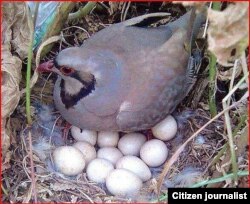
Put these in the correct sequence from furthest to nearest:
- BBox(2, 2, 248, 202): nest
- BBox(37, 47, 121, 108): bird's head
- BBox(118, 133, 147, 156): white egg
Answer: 1. BBox(118, 133, 147, 156): white egg
2. BBox(37, 47, 121, 108): bird's head
3. BBox(2, 2, 248, 202): nest

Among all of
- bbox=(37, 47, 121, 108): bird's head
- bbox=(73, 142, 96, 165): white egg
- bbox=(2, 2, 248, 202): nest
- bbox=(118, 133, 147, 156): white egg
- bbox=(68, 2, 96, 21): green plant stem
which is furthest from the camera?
bbox=(68, 2, 96, 21): green plant stem

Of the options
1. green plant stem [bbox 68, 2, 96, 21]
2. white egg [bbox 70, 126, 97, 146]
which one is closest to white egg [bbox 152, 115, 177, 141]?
white egg [bbox 70, 126, 97, 146]

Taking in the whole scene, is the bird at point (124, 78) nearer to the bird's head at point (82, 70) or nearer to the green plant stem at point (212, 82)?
the bird's head at point (82, 70)

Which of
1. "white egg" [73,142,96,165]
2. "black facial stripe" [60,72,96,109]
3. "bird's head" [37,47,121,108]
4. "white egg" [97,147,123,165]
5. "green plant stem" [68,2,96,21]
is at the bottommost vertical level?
"white egg" [97,147,123,165]

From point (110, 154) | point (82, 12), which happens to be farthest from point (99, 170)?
point (82, 12)

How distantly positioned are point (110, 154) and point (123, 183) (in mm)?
315

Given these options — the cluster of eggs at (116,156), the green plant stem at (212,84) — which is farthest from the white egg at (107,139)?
the green plant stem at (212,84)

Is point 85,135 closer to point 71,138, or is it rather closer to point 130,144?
point 71,138

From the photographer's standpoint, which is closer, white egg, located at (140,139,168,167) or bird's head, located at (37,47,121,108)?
bird's head, located at (37,47,121,108)

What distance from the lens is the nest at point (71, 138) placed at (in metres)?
3.24

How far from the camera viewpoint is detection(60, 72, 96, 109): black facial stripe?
346 centimetres

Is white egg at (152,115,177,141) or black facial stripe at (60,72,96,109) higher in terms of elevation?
black facial stripe at (60,72,96,109)

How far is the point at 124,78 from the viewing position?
3.48 m

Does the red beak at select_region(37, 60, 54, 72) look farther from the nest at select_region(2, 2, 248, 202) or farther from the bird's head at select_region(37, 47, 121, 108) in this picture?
the nest at select_region(2, 2, 248, 202)
